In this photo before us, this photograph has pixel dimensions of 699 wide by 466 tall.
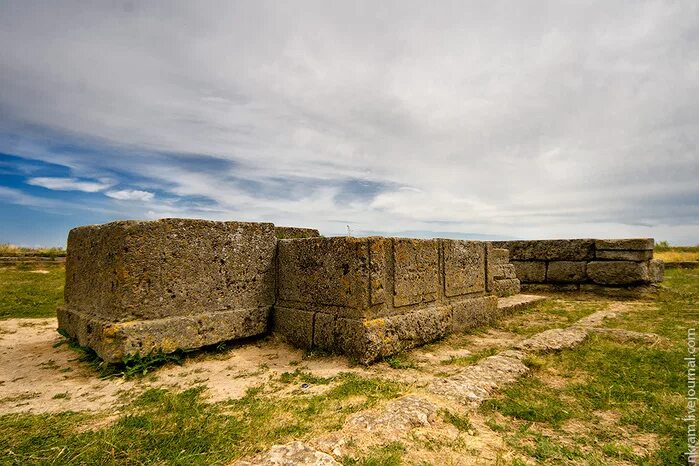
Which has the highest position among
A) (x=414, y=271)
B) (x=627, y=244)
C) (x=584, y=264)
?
(x=627, y=244)

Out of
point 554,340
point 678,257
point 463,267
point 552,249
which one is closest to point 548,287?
point 552,249

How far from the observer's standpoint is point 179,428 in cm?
259

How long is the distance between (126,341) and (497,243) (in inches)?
401

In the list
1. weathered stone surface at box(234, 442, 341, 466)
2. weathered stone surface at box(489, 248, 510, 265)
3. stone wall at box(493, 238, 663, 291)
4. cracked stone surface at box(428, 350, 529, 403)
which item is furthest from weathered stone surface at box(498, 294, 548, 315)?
weathered stone surface at box(234, 442, 341, 466)

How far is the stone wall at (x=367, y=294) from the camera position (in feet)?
14.3

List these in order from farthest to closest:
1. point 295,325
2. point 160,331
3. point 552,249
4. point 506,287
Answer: point 552,249 → point 506,287 → point 295,325 → point 160,331

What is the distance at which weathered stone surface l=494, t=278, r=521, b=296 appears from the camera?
883 cm

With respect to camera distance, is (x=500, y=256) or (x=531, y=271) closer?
(x=500, y=256)

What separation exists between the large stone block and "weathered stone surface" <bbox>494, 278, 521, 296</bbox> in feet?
18.3

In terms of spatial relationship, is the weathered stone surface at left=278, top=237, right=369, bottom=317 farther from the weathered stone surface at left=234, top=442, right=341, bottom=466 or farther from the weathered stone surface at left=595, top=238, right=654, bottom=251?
the weathered stone surface at left=595, top=238, right=654, bottom=251

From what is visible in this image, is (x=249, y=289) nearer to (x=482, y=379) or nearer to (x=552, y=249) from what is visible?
(x=482, y=379)

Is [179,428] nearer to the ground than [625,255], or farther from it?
nearer to the ground

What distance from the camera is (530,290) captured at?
35.6 ft

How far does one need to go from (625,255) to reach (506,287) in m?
3.48
